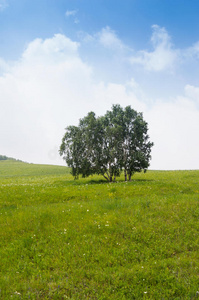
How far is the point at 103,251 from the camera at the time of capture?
702cm

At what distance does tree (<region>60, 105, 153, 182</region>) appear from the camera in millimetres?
26594

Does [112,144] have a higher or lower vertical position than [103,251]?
higher

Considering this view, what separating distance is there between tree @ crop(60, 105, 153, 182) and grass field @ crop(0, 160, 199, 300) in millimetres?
15255

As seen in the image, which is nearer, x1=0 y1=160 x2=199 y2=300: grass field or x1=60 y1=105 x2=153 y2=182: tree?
x1=0 y1=160 x2=199 y2=300: grass field

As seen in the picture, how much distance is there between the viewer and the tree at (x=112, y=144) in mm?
26594

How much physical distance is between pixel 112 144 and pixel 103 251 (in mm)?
20597

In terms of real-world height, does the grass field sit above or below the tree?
below

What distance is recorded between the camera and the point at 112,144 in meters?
27.0

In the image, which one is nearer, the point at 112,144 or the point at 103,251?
the point at 103,251

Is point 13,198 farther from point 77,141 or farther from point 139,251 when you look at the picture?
point 77,141

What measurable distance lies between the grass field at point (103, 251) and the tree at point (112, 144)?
15.3 meters

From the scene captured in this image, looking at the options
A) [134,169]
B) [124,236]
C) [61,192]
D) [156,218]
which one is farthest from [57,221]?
[134,169]

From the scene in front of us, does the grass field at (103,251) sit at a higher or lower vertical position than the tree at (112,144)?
lower

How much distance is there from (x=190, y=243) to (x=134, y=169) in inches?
776
